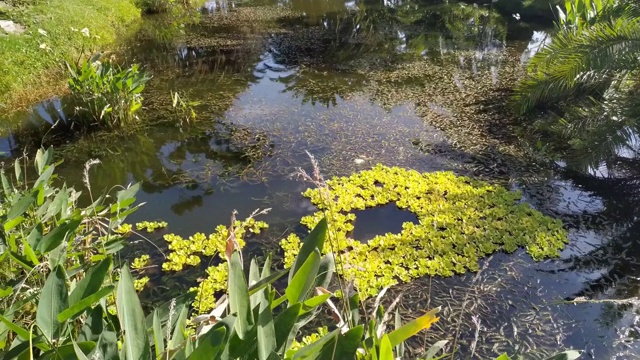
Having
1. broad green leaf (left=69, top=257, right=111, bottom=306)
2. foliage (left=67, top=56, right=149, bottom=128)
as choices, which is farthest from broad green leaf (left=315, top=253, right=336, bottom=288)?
foliage (left=67, top=56, right=149, bottom=128)

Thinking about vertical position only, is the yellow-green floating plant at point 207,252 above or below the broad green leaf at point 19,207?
below

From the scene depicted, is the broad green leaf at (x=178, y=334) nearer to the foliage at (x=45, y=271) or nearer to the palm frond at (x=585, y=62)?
the foliage at (x=45, y=271)

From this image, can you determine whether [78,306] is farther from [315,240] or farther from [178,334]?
[315,240]

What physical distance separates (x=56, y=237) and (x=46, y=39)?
7941 mm

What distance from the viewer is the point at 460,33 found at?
12.5 meters

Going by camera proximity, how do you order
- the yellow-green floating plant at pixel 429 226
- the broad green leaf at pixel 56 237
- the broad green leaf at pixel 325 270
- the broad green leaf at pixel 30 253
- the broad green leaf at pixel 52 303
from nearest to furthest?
the broad green leaf at pixel 52 303 < the broad green leaf at pixel 325 270 < the broad green leaf at pixel 30 253 < the broad green leaf at pixel 56 237 < the yellow-green floating plant at pixel 429 226

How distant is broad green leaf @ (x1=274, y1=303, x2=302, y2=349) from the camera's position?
4.20 feet

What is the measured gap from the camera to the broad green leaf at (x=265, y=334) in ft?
4.14

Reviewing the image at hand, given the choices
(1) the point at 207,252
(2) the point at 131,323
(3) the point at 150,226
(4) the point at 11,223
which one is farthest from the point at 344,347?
(3) the point at 150,226

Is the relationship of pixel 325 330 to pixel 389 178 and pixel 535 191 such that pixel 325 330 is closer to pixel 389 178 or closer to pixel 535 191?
pixel 389 178

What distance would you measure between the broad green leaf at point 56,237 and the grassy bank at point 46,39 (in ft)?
18.4

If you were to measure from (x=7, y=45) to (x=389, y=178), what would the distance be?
6.87m

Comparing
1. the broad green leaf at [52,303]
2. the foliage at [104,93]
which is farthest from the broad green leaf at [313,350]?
the foliage at [104,93]

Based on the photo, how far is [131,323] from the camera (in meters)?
1.32
